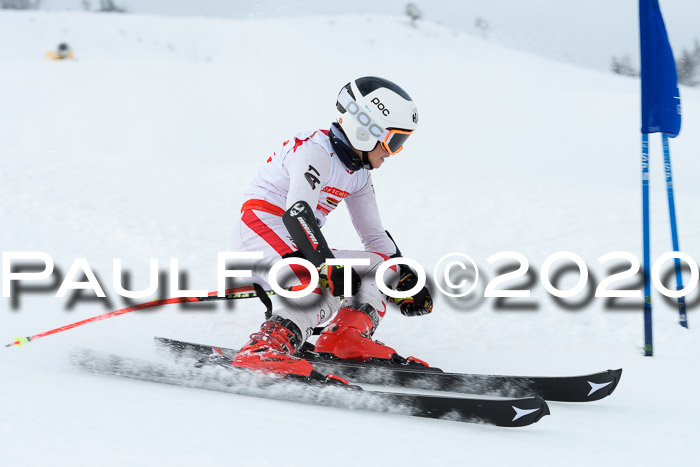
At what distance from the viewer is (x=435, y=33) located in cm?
3869

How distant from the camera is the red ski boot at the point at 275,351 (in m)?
3.02

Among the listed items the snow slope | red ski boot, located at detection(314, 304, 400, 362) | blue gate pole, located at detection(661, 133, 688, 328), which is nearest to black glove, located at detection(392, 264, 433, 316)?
red ski boot, located at detection(314, 304, 400, 362)

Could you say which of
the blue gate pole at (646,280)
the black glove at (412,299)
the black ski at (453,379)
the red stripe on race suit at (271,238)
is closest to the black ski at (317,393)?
the black ski at (453,379)

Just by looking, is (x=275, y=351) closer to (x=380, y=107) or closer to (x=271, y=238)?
(x=271, y=238)

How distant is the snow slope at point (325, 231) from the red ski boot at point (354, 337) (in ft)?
1.71

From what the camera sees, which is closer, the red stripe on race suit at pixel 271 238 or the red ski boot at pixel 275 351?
the red ski boot at pixel 275 351

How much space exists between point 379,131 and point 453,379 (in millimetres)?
1278

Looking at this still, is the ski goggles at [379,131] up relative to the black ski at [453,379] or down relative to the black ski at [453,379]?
up

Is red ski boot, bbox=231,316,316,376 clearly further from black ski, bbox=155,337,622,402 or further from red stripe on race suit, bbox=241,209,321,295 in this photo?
black ski, bbox=155,337,622,402

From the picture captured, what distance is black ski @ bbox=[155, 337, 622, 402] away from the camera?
2.98m

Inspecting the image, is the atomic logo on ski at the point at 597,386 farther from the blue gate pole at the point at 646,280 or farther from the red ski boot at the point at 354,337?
the blue gate pole at the point at 646,280

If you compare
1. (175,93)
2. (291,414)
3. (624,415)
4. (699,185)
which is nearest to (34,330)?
(291,414)

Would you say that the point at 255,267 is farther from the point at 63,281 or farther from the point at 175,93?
the point at 175,93

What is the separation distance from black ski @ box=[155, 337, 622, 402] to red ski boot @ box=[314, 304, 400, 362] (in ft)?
0.16
